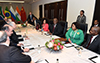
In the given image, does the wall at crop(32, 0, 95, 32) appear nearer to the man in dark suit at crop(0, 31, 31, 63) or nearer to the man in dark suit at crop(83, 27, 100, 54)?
the man in dark suit at crop(83, 27, 100, 54)

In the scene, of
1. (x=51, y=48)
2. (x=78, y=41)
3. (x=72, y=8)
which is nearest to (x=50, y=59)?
(x=51, y=48)

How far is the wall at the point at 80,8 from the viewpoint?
3.86 m

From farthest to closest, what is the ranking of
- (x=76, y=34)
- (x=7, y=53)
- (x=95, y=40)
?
(x=76, y=34)
(x=95, y=40)
(x=7, y=53)

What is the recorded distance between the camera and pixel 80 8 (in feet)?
14.4

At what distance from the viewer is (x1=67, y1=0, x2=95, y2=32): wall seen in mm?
3861

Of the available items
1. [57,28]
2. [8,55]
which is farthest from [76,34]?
[8,55]

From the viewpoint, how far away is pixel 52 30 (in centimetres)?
346

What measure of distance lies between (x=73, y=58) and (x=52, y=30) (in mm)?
2209

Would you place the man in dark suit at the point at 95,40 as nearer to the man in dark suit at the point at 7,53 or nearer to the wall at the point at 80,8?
the man in dark suit at the point at 7,53

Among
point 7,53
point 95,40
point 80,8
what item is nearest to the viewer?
point 7,53

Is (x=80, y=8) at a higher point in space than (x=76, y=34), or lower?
higher

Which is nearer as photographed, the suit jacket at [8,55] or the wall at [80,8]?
the suit jacket at [8,55]

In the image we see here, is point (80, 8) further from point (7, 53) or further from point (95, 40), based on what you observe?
point (7, 53)

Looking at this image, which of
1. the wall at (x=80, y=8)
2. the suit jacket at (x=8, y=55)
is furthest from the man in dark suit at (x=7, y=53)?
the wall at (x=80, y=8)
